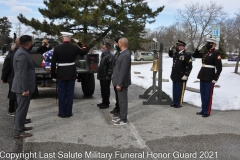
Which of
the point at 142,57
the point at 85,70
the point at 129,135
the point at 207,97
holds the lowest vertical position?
the point at 142,57

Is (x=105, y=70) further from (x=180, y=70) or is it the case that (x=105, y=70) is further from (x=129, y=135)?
(x=129, y=135)

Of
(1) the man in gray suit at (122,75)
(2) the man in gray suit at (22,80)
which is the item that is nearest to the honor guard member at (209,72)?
(1) the man in gray suit at (122,75)

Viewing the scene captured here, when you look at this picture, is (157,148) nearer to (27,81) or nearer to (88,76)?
(27,81)

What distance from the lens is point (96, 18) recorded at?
2108 cm

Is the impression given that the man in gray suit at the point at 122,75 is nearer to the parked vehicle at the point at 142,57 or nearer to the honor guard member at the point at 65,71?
the honor guard member at the point at 65,71

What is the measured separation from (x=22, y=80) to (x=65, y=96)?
152cm

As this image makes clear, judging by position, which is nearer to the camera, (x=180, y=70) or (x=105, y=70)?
(x=105, y=70)

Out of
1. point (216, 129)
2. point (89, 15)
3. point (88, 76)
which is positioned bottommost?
point (216, 129)

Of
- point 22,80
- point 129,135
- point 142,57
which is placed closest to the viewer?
point 22,80

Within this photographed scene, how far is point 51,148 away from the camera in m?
4.16

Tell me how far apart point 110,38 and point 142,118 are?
20.0m

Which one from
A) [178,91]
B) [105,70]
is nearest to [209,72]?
[178,91]

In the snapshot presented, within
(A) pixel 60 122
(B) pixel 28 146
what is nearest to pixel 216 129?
(A) pixel 60 122

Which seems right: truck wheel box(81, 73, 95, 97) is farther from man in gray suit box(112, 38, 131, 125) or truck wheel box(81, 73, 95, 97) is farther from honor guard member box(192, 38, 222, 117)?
honor guard member box(192, 38, 222, 117)
